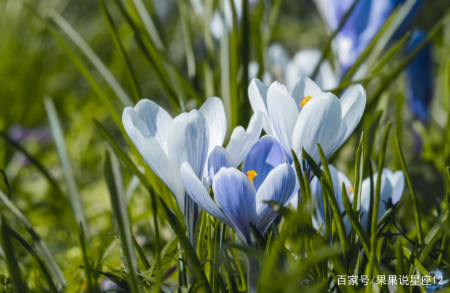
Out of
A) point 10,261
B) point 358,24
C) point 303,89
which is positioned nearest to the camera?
point 10,261

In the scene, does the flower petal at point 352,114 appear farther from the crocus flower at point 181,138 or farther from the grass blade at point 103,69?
the grass blade at point 103,69

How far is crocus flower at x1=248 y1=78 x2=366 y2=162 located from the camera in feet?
1.37

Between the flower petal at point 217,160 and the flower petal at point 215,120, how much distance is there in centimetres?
4

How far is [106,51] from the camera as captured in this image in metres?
2.11

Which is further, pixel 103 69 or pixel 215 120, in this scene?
pixel 103 69

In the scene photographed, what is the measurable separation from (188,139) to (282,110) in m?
0.08

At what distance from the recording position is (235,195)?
15.9 inches

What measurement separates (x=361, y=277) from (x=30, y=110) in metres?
1.26

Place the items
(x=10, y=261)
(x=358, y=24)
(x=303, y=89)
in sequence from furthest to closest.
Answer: (x=358, y=24) < (x=303, y=89) < (x=10, y=261)

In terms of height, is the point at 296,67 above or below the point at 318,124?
above

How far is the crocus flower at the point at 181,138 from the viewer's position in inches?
16.8

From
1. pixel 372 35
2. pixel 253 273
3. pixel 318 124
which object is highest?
pixel 372 35

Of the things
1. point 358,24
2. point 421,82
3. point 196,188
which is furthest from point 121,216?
point 421,82

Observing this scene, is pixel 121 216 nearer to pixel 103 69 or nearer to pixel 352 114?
pixel 352 114
